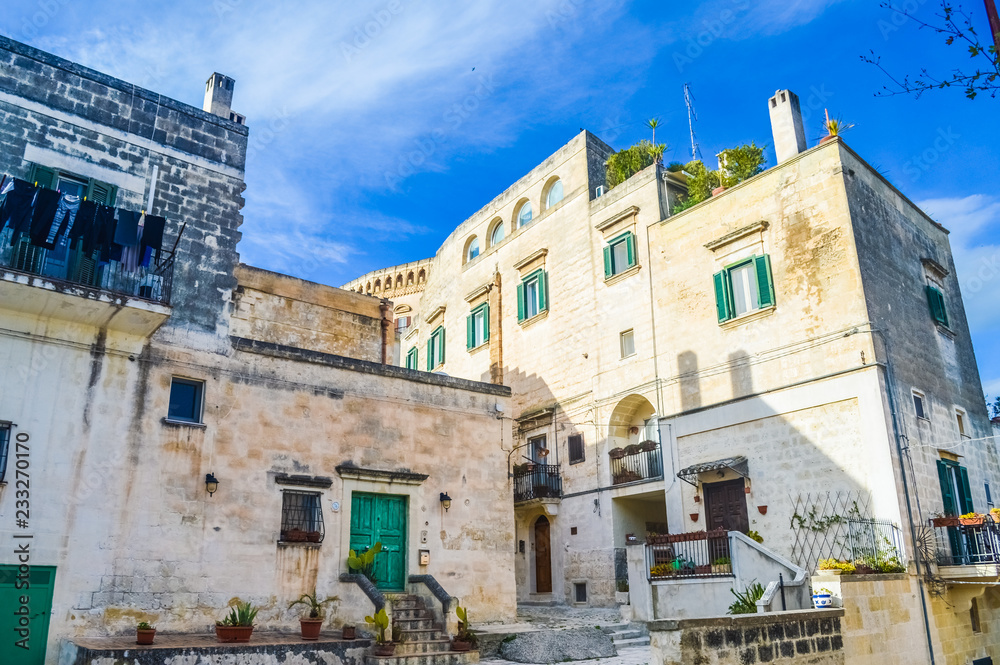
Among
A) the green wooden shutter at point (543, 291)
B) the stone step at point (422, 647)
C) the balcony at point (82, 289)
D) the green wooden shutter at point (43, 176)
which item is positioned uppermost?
the green wooden shutter at point (543, 291)

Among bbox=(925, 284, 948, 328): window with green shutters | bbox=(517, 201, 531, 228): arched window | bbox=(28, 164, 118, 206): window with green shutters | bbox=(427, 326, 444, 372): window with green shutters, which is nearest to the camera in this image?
bbox=(28, 164, 118, 206): window with green shutters

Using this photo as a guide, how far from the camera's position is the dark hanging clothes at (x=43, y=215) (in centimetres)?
1275

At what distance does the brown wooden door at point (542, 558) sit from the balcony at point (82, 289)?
48.2ft

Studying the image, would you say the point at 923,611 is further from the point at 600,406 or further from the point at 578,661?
the point at 600,406

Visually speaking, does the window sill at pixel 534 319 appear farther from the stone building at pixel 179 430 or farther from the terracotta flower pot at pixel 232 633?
the terracotta flower pot at pixel 232 633

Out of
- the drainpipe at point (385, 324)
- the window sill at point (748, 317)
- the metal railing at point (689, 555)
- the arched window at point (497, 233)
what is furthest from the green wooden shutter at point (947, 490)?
the arched window at point (497, 233)

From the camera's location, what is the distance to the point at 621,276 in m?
23.1

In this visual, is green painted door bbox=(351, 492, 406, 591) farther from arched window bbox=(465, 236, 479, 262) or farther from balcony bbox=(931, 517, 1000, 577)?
arched window bbox=(465, 236, 479, 262)

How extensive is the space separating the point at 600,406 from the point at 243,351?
11435mm

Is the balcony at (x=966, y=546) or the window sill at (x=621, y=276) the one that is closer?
the balcony at (x=966, y=546)

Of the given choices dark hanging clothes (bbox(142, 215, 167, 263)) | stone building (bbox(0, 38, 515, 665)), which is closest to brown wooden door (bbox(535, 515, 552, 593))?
stone building (bbox(0, 38, 515, 665))

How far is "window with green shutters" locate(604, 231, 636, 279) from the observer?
23.1 m

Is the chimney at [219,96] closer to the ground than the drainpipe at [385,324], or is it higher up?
higher up

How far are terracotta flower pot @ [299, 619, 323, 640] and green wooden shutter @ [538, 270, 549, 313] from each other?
14.7m
